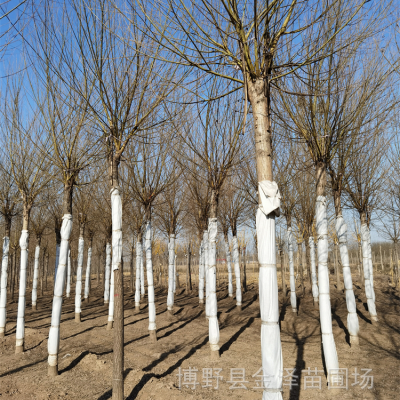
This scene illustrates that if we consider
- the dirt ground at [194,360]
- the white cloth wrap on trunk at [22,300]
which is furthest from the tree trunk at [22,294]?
the dirt ground at [194,360]

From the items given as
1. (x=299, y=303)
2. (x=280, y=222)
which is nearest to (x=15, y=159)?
(x=280, y=222)

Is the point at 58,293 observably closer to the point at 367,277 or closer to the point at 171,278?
the point at 171,278

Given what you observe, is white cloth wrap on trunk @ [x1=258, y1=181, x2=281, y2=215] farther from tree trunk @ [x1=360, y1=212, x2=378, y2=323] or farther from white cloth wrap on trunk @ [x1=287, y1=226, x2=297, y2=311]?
white cloth wrap on trunk @ [x1=287, y1=226, x2=297, y2=311]

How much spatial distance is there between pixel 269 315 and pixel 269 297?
0.53 ft

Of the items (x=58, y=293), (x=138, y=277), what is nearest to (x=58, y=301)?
(x=58, y=293)

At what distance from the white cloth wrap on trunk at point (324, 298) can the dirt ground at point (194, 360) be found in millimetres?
492

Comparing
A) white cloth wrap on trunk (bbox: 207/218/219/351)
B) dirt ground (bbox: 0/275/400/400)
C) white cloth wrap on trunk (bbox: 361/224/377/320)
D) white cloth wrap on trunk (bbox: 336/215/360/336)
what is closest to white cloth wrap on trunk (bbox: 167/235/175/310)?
dirt ground (bbox: 0/275/400/400)

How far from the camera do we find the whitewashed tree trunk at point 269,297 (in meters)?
2.97

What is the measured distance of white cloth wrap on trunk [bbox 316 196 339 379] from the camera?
17.6 ft

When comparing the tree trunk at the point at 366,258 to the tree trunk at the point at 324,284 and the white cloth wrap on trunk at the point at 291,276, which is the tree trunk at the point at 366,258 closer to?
the white cloth wrap on trunk at the point at 291,276

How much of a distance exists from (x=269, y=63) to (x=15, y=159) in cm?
715

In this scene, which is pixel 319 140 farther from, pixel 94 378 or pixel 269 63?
pixel 94 378

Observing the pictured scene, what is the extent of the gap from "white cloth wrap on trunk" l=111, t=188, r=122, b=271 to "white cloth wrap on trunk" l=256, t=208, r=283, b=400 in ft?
7.81

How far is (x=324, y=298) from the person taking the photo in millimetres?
5641
